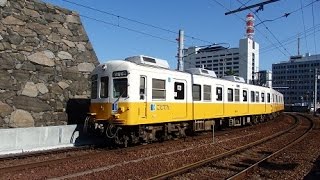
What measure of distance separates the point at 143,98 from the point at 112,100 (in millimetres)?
1155

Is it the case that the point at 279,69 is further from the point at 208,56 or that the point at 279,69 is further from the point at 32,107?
the point at 32,107

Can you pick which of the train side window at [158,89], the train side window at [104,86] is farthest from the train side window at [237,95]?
the train side window at [104,86]

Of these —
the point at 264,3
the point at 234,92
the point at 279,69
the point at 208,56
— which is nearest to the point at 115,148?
the point at 264,3

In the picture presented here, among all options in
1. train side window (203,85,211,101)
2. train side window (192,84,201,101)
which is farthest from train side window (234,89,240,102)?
train side window (192,84,201,101)

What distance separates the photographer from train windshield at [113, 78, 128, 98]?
14890 millimetres

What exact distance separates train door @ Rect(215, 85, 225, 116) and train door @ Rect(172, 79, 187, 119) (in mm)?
3912

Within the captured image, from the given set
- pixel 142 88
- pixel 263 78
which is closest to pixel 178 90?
pixel 142 88

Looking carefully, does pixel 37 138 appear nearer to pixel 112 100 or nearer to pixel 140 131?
pixel 112 100

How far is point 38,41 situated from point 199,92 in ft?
25.2

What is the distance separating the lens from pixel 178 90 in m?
17.5

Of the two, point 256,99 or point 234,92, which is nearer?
point 234,92

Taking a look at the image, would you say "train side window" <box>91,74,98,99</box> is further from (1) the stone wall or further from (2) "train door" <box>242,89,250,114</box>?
(2) "train door" <box>242,89,250,114</box>

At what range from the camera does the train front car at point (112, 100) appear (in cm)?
1474

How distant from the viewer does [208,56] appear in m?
57.1
